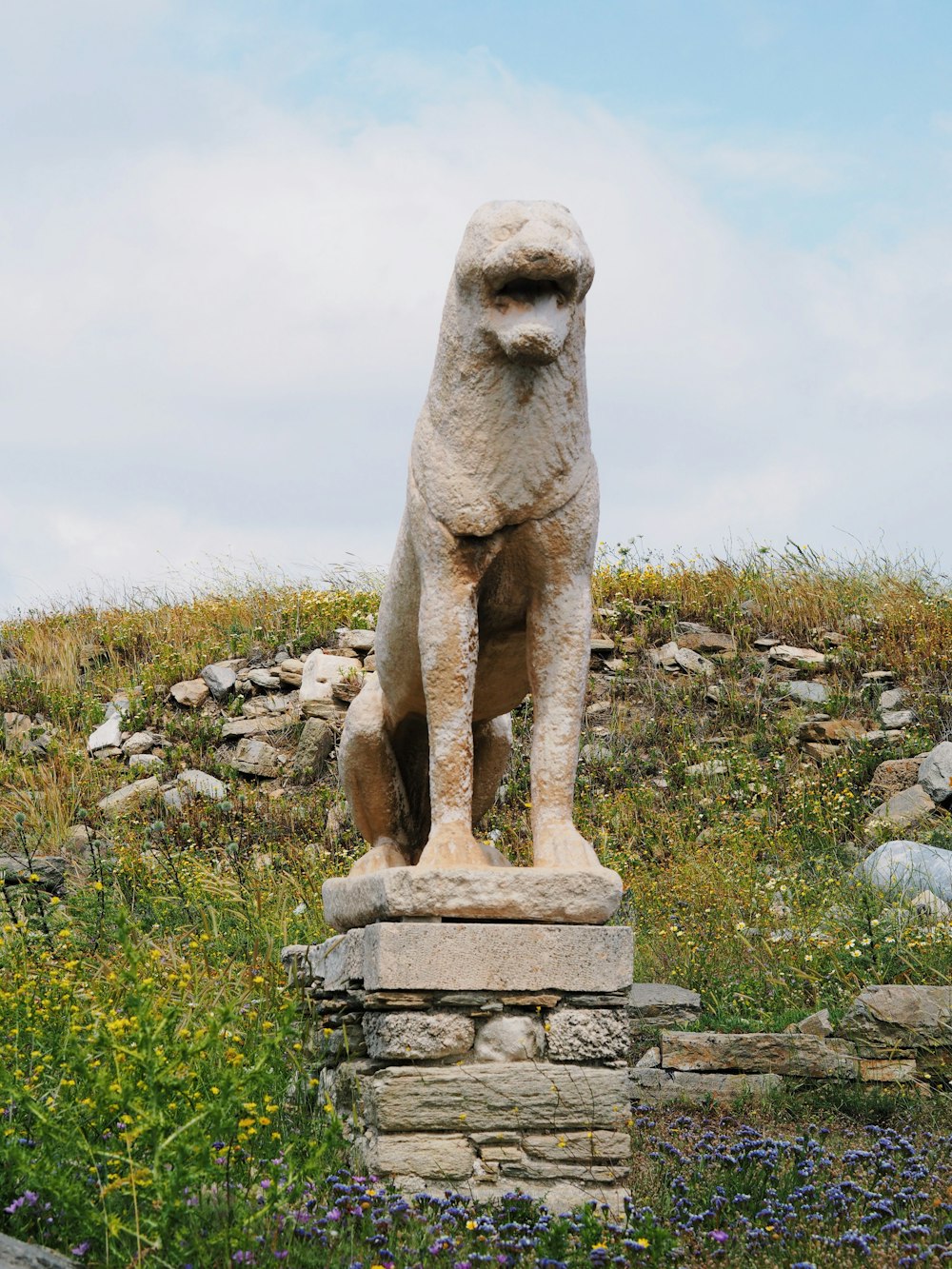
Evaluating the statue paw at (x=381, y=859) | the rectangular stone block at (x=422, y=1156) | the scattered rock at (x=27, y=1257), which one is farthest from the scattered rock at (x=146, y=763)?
the scattered rock at (x=27, y=1257)

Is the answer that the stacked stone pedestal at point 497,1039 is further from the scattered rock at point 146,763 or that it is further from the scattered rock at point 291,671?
the scattered rock at point 291,671

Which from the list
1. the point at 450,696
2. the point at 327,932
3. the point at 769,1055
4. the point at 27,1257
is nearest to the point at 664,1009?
the point at 769,1055

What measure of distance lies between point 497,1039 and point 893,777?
6070mm

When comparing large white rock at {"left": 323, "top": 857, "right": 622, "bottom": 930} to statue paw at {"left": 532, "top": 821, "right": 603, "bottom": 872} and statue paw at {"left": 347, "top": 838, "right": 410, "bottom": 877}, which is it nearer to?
statue paw at {"left": 532, "top": 821, "right": 603, "bottom": 872}

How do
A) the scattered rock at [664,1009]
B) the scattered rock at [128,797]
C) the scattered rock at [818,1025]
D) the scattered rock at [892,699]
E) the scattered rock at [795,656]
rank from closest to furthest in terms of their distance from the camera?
the scattered rock at [818,1025]
the scattered rock at [664,1009]
the scattered rock at [128,797]
the scattered rock at [892,699]
the scattered rock at [795,656]

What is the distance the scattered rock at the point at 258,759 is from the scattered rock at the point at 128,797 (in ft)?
2.17

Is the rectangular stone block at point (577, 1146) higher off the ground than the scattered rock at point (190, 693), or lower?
lower

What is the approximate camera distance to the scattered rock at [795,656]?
11.1 meters

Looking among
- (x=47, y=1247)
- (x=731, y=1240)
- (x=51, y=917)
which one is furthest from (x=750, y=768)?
(x=47, y=1247)

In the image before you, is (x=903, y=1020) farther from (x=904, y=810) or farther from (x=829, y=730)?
(x=829, y=730)

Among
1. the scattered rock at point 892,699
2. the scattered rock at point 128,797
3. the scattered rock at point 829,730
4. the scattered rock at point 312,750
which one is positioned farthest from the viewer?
the scattered rock at point 892,699

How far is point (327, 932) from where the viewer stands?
261 inches

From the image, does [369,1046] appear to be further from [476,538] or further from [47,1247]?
[476,538]

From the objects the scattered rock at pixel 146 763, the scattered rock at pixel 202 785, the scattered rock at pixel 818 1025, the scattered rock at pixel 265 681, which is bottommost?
the scattered rock at pixel 818 1025
